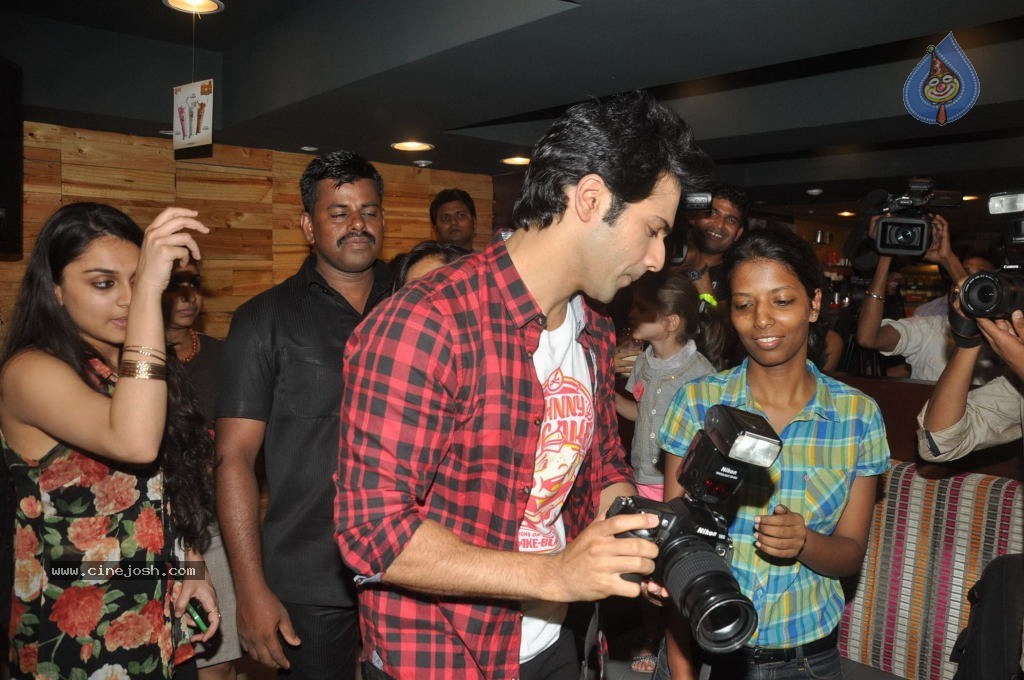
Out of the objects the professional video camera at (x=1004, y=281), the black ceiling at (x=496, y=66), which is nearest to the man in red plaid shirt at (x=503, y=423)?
the professional video camera at (x=1004, y=281)

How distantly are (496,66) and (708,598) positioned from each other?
2.55 m

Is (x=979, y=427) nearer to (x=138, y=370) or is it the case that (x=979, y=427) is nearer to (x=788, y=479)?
(x=788, y=479)

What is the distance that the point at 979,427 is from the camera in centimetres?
179

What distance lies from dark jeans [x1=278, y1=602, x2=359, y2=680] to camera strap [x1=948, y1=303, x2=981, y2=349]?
1659 mm

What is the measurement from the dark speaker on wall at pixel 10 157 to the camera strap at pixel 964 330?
12.7 feet

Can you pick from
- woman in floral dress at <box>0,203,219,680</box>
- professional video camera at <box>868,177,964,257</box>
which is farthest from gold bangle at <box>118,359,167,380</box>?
Result: professional video camera at <box>868,177,964,257</box>

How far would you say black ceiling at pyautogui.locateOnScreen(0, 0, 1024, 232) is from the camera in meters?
2.47

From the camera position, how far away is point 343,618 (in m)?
1.85

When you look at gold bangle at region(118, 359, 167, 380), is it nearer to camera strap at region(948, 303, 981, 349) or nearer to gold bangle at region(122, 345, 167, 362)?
gold bangle at region(122, 345, 167, 362)

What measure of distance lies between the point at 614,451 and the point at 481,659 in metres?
0.52

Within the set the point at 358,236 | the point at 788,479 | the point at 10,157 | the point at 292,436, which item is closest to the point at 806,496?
the point at 788,479

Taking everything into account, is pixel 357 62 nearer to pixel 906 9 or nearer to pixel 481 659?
pixel 906 9

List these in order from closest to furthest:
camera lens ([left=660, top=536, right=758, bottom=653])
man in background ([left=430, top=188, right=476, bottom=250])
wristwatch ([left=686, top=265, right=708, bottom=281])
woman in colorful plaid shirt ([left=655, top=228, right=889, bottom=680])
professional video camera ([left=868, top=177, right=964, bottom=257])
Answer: camera lens ([left=660, top=536, right=758, bottom=653]) → woman in colorful plaid shirt ([left=655, top=228, right=889, bottom=680]) → professional video camera ([left=868, top=177, right=964, bottom=257]) → wristwatch ([left=686, top=265, right=708, bottom=281]) → man in background ([left=430, top=188, right=476, bottom=250])

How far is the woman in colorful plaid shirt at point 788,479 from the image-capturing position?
136 cm
